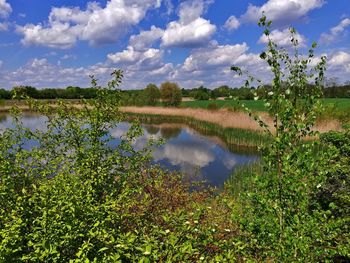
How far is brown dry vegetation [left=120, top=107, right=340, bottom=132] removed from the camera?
25689 mm

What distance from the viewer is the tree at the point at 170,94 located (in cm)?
6325

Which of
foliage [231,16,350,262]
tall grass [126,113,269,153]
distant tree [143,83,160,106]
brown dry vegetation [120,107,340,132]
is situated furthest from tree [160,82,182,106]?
foliage [231,16,350,262]

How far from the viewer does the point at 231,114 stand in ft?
120

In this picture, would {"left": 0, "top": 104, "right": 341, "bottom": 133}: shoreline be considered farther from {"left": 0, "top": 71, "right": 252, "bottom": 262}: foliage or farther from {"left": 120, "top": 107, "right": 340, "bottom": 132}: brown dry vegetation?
{"left": 0, "top": 71, "right": 252, "bottom": 262}: foliage

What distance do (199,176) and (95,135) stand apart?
11743 millimetres

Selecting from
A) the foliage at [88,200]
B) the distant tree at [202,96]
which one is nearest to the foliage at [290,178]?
the foliage at [88,200]

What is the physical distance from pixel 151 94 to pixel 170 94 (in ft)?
15.6

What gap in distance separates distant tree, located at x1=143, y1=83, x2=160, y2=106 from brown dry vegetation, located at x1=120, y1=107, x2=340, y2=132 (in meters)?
8.78

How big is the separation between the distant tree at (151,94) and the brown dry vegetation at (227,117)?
8.78m

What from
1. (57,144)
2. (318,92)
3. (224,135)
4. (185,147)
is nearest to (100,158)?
(57,144)

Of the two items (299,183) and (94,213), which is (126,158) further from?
(299,183)

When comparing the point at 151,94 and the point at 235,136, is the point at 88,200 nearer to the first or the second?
the point at 235,136

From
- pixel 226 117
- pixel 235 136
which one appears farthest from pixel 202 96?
pixel 235 136

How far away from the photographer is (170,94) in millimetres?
63531
